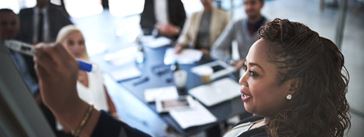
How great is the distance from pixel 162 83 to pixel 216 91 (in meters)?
0.41

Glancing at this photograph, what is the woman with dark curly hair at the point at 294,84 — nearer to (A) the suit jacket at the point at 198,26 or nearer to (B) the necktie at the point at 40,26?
(B) the necktie at the point at 40,26

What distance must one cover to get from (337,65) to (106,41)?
2.58m

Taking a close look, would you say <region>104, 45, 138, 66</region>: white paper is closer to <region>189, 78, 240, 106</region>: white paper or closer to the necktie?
<region>189, 78, 240, 106</region>: white paper

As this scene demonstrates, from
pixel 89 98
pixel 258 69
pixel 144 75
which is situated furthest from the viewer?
pixel 144 75

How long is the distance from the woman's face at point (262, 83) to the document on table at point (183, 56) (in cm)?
218

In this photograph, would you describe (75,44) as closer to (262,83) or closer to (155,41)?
(262,83)

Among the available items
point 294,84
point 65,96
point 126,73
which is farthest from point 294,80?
point 126,73

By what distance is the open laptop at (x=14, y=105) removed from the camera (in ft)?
1.93

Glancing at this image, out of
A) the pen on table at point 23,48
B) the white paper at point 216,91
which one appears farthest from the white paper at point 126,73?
the pen on table at point 23,48

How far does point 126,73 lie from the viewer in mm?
2607

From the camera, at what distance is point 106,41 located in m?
2.93

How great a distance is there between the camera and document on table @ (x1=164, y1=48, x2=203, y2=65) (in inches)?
108

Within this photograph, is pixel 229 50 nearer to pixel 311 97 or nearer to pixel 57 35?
pixel 57 35

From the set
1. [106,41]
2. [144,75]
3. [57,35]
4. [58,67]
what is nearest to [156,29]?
[106,41]
